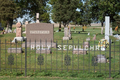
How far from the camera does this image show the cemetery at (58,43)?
25.8ft

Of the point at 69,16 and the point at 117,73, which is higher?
the point at 69,16

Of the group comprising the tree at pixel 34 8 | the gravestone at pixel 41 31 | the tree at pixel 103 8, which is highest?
the tree at pixel 34 8

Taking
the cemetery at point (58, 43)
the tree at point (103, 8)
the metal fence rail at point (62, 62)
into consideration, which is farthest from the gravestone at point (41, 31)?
the tree at point (103, 8)

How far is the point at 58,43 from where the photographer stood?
801cm

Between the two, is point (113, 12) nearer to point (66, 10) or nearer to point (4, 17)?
point (66, 10)

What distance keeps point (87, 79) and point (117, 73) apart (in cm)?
146

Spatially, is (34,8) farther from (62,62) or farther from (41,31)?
(62,62)

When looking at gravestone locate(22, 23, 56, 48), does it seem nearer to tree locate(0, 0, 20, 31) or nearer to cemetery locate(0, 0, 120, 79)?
cemetery locate(0, 0, 120, 79)

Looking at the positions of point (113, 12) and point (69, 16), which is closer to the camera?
point (113, 12)

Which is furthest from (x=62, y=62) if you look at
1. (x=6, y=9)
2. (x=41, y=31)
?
(x=6, y=9)

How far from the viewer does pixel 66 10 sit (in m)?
42.4

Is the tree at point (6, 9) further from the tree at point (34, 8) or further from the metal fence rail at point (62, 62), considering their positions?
the metal fence rail at point (62, 62)

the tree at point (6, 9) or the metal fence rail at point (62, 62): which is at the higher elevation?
the tree at point (6, 9)

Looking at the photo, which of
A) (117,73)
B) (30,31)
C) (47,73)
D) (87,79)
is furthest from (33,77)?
(30,31)
